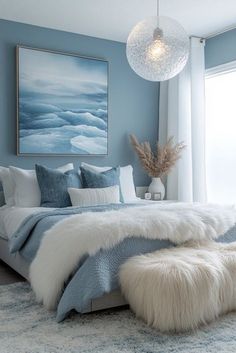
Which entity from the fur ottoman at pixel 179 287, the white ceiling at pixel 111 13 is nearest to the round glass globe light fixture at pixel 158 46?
the white ceiling at pixel 111 13

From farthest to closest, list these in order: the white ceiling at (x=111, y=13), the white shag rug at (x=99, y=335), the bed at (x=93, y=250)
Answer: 1. the white ceiling at (x=111, y=13)
2. the bed at (x=93, y=250)
3. the white shag rug at (x=99, y=335)

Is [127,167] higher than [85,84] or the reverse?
the reverse

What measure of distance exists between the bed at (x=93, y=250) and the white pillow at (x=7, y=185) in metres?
0.47

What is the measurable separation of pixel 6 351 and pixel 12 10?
127 inches

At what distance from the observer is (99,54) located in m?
4.89

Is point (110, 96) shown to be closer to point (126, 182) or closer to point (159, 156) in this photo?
point (159, 156)

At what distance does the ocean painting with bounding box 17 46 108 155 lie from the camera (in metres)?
4.38

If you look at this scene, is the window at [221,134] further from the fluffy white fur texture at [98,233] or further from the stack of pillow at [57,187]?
the fluffy white fur texture at [98,233]

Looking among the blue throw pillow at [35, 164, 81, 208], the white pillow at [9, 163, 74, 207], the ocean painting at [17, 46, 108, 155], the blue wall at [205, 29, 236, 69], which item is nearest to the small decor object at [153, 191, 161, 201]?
the ocean painting at [17, 46, 108, 155]

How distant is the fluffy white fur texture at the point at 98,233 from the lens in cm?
255

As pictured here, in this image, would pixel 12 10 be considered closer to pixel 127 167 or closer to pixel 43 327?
pixel 127 167

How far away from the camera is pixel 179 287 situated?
2.29 m

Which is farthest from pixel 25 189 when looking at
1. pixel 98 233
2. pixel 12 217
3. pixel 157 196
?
pixel 157 196

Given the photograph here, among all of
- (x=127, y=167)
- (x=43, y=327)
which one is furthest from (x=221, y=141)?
(x=43, y=327)
